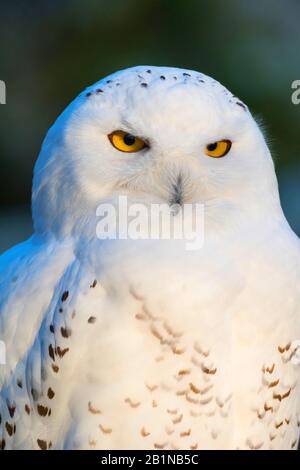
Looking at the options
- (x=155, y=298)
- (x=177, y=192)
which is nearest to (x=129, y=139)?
(x=177, y=192)

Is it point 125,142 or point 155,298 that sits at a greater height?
point 125,142

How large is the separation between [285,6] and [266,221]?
17.9 feet

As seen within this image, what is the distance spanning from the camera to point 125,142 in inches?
80.0

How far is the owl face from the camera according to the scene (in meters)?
1.99

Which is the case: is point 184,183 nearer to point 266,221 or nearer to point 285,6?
point 266,221

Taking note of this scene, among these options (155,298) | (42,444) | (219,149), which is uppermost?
(219,149)

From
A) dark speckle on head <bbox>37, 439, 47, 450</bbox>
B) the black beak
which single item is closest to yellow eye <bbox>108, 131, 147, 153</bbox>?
the black beak

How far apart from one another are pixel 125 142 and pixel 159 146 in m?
0.09

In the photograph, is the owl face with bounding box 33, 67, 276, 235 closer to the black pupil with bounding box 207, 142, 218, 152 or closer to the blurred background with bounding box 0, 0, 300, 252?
the black pupil with bounding box 207, 142, 218, 152

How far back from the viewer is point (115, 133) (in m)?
2.03

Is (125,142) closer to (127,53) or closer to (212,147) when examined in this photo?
(212,147)

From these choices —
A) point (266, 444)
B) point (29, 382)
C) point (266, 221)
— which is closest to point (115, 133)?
point (266, 221)

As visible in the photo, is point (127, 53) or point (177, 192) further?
point (127, 53)

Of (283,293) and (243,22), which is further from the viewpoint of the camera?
(243,22)
